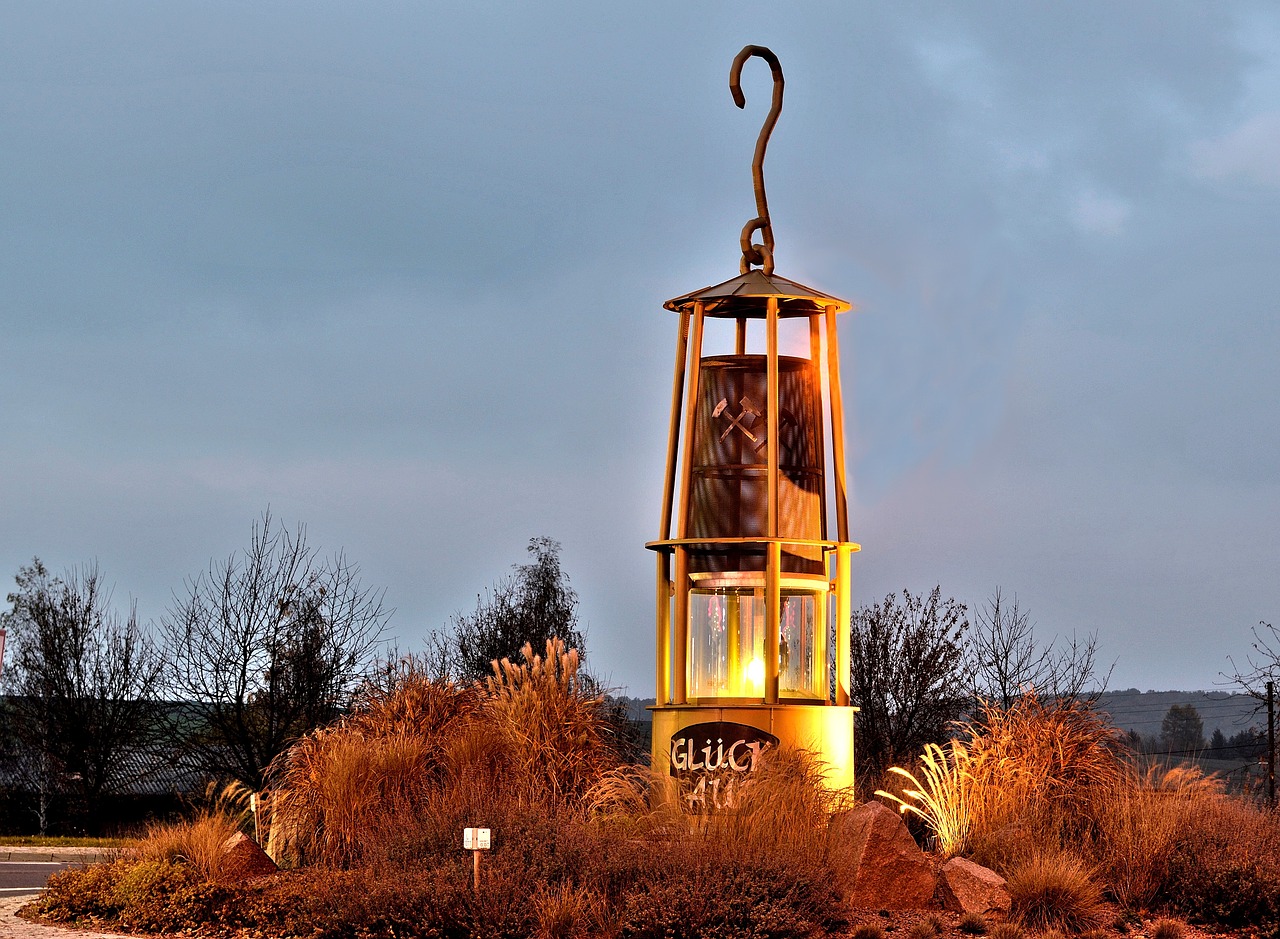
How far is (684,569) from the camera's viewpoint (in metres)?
17.0

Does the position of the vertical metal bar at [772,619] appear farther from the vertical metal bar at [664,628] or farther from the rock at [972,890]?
the rock at [972,890]

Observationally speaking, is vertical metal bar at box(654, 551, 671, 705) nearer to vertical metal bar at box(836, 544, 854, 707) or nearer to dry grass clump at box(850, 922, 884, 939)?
vertical metal bar at box(836, 544, 854, 707)

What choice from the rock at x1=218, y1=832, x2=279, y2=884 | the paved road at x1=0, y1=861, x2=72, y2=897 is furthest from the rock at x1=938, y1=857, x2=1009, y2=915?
the paved road at x1=0, y1=861, x2=72, y2=897

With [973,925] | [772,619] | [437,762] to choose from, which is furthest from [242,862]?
[973,925]

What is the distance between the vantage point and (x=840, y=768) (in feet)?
54.2

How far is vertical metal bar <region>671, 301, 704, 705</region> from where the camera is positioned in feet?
55.1

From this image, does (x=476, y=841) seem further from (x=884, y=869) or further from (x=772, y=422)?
(x=772, y=422)

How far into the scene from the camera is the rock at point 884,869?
12695mm

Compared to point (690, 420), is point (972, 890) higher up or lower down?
lower down

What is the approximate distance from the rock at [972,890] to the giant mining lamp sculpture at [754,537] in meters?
3.58

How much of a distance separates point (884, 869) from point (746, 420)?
19.4 ft

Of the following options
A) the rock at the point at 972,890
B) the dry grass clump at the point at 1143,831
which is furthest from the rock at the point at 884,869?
the dry grass clump at the point at 1143,831

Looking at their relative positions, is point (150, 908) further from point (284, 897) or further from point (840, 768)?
point (840, 768)

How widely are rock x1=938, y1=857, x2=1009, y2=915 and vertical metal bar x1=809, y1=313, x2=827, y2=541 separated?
214 inches
